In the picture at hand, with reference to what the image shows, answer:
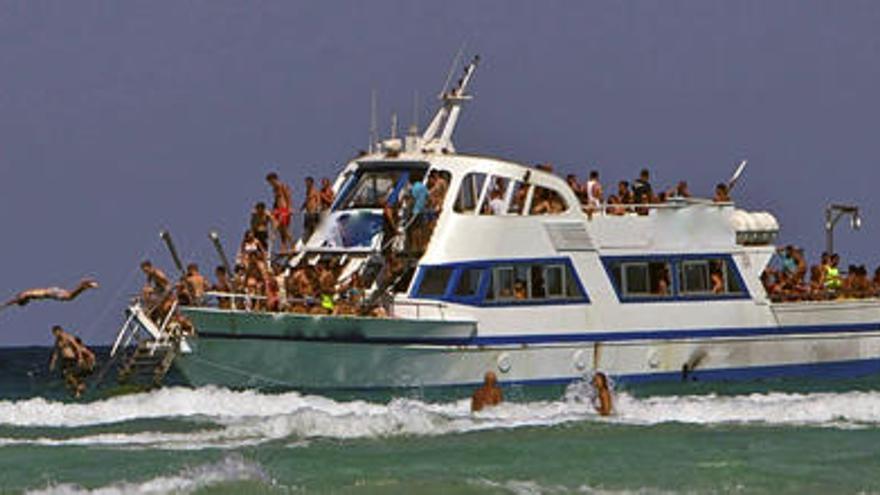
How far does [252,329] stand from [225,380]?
0.99m

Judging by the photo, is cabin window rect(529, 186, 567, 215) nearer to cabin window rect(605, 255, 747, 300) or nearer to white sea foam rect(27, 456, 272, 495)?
cabin window rect(605, 255, 747, 300)

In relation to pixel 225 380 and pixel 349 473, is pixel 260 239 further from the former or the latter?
pixel 349 473

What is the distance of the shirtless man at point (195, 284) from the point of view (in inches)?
1593

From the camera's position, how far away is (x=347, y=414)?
35.6 m

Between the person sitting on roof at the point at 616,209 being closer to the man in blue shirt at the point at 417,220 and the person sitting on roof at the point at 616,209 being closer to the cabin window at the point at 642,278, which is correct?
the cabin window at the point at 642,278

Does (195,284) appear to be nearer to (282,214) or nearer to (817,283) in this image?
(282,214)

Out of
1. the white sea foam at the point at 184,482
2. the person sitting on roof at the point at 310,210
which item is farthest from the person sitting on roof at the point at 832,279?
the white sea foam at the point at 184,482

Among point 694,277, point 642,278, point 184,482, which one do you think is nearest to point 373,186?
point 642,278

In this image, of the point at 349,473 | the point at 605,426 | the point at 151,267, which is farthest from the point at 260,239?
the point at 349,473

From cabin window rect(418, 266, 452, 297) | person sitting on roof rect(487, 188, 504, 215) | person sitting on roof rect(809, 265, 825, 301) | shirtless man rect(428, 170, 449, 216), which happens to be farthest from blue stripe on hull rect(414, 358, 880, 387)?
shirtless man rect(428, 170, 449, 216)

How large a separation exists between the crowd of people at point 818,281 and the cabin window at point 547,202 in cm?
476

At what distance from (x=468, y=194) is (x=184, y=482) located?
48.6 feet

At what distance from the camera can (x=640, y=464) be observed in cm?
2889

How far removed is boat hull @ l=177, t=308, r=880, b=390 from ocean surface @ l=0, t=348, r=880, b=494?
1.28 ft
